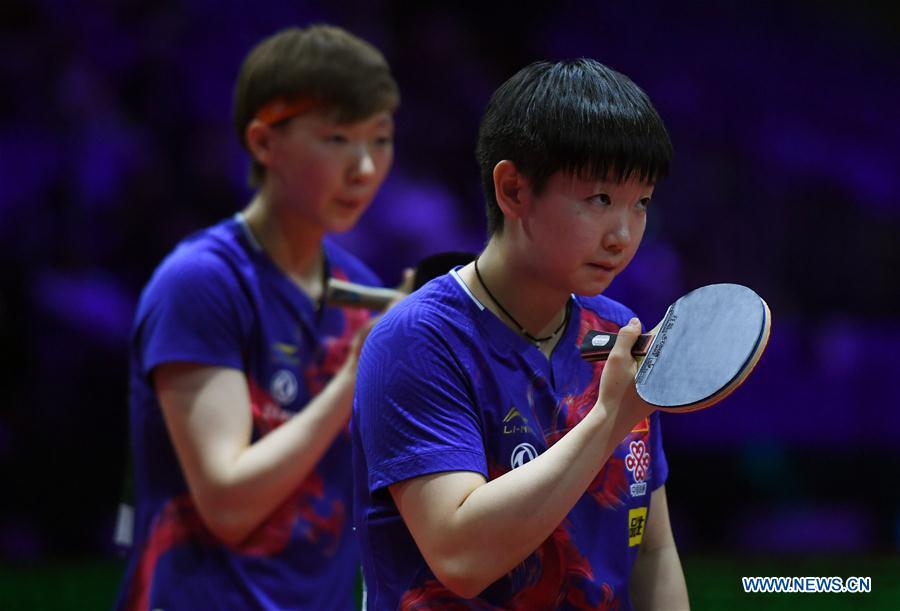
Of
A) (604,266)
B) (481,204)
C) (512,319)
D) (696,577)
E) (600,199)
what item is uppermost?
(600,199)

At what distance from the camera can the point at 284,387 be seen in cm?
283

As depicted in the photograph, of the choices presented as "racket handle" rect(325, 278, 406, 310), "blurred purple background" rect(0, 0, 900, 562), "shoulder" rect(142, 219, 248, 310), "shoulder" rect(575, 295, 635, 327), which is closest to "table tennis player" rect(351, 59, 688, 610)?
"shoulder" rect(575, 295, 635, 327)

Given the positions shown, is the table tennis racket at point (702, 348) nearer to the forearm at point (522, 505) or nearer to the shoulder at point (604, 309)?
the forearm at point (522, 505)

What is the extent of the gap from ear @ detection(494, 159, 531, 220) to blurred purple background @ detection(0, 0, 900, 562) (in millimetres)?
4534

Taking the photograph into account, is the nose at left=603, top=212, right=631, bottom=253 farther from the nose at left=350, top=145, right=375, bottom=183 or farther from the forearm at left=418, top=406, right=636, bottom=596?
the nose at left=350, top=145, right=375, bottom=183

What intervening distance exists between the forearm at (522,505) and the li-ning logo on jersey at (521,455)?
14 centimetres

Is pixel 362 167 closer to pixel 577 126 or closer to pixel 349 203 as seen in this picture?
pixel 349 203

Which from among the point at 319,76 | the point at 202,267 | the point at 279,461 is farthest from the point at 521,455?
the point at 319,76

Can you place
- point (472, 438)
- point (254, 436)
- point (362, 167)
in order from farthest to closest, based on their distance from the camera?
point (362, 167) < point (254, 436) < point (472, 438)

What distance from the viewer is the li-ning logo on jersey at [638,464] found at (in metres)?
1.95

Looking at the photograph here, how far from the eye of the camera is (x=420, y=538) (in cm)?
170

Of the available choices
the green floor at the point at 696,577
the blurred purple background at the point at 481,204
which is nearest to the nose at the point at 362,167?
the green floor at the point at 696,577

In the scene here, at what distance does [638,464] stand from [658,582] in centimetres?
21

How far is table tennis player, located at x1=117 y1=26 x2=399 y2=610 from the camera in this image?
267 centimetres
